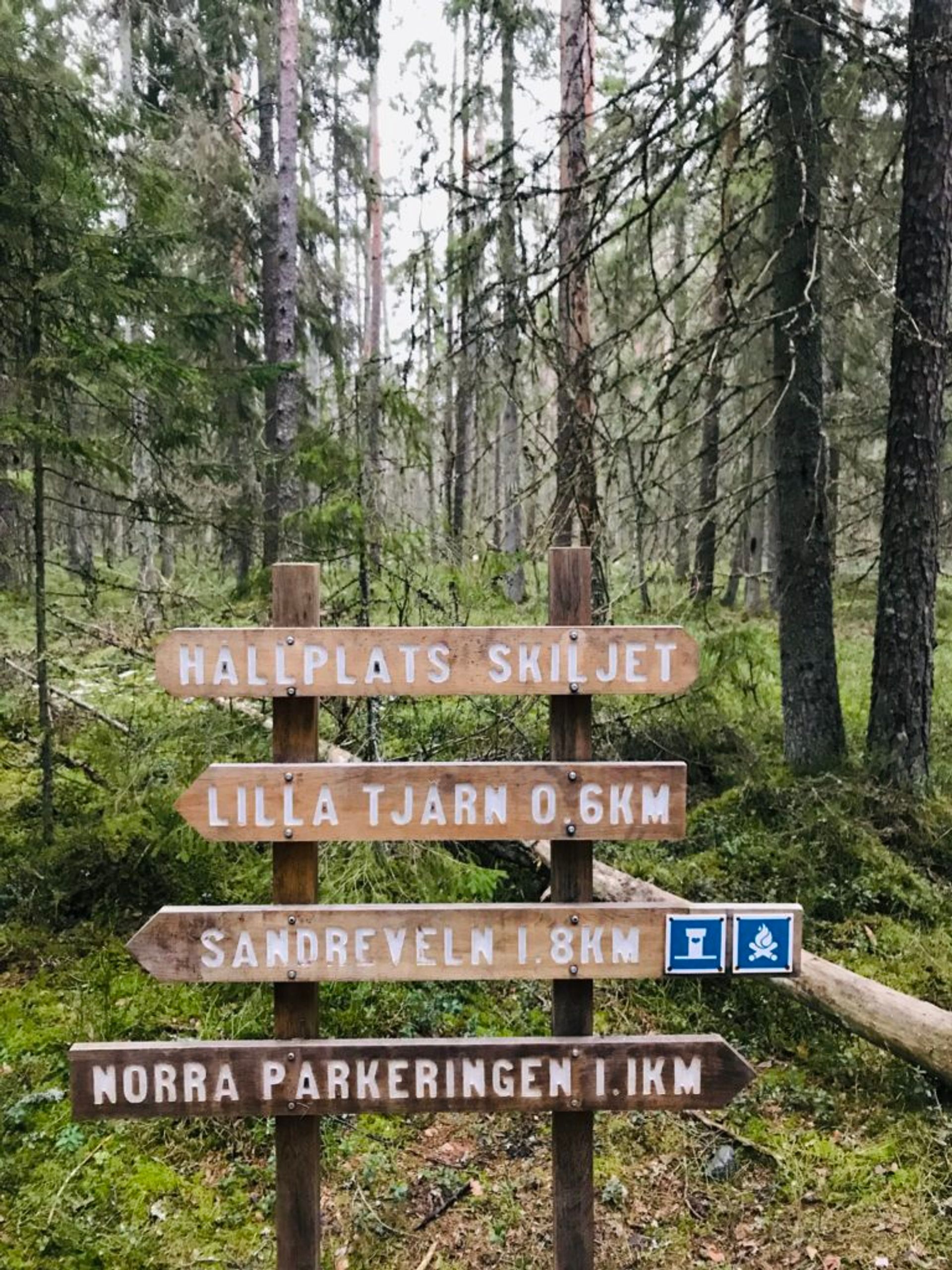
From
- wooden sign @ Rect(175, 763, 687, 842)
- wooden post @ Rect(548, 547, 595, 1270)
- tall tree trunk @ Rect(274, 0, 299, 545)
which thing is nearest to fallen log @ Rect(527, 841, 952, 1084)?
wooden post @ Rect(548, 547, 595, 1270)

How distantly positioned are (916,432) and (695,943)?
5.13 m

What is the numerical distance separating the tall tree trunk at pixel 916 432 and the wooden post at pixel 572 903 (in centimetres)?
446

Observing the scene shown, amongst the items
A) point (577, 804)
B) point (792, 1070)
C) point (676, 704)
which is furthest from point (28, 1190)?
point (676, 704)

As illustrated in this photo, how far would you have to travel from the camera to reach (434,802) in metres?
2.76

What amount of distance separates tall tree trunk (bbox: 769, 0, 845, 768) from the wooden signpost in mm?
4812

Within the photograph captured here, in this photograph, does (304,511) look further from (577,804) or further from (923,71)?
(923,71)

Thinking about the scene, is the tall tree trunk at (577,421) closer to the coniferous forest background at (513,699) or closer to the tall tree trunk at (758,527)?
the coniferous forest background at (513,699)

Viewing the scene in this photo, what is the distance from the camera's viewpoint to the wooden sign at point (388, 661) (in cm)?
275

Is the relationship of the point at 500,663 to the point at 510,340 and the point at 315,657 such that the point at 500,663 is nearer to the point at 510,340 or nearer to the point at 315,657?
the point at 315,657

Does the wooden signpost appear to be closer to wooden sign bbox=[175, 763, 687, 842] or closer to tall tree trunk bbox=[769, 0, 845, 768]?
wooden sign bbox=[175, 763, 687, 842]

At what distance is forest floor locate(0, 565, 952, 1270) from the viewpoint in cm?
353

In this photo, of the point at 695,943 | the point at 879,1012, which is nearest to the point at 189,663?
the point at 695,943

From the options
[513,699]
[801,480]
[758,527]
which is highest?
[758,527]

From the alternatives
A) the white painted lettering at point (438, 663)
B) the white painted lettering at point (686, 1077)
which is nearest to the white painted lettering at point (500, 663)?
the white painted lettering at point (438, 663)
